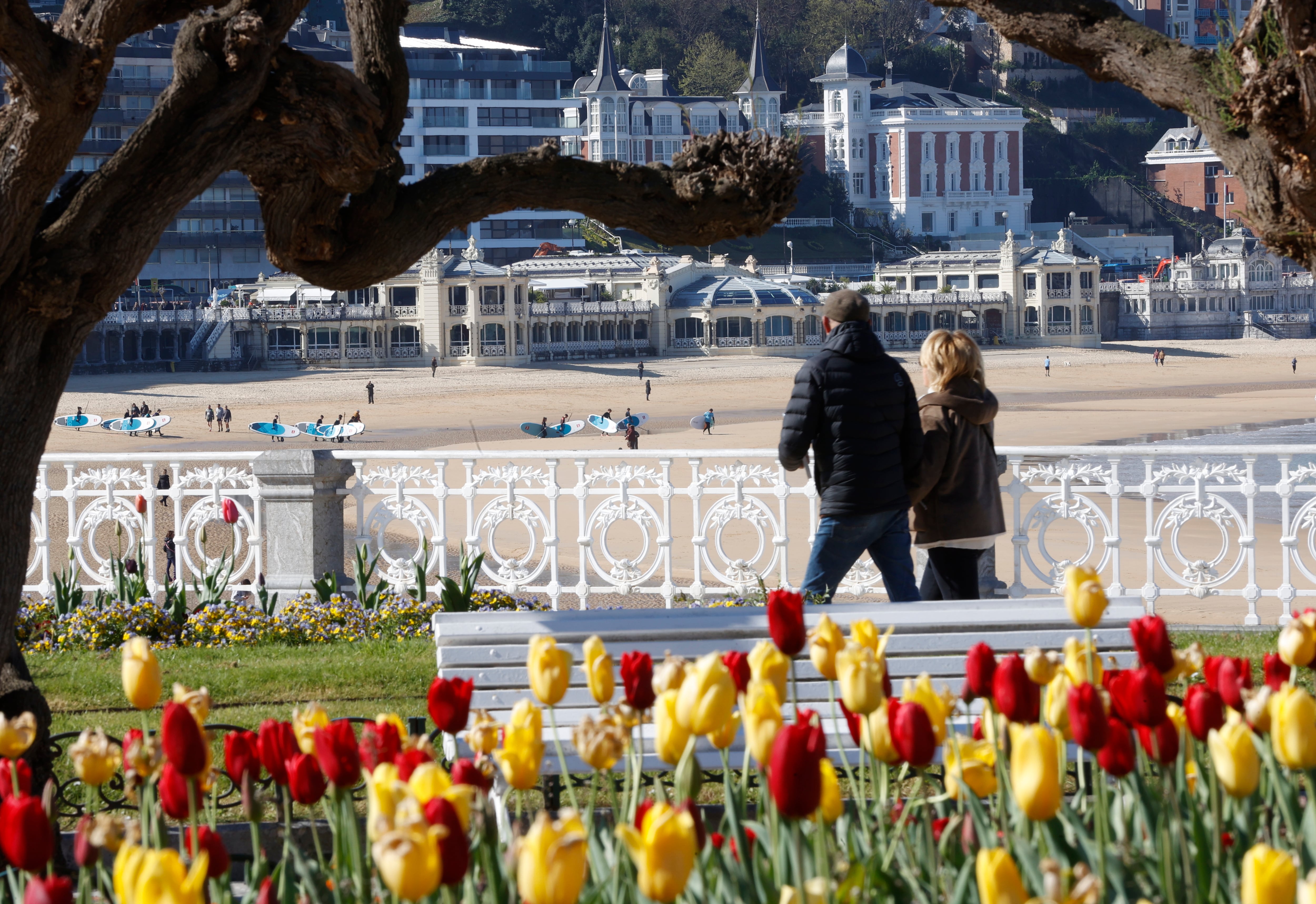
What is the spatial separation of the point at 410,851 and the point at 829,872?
1.72 feet

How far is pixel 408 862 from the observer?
125cm

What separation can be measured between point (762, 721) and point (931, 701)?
28cm

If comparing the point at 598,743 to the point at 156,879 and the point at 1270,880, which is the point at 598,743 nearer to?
the point at 156,879

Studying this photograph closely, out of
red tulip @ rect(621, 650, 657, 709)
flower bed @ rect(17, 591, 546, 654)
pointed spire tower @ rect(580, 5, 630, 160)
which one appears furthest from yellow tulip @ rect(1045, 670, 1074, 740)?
pointed spire tower @ rect(580, 5, 630, 160)

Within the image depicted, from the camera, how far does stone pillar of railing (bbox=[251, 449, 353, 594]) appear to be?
6793mm

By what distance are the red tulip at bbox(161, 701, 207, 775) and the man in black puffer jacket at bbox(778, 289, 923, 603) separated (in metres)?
3.04

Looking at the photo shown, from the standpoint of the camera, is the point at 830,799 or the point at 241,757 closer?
the point at 830,799

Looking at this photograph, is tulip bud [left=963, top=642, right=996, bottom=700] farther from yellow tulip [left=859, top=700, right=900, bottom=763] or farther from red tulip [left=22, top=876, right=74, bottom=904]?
red tulip [left=22, top=876, right=74, bottom=904]

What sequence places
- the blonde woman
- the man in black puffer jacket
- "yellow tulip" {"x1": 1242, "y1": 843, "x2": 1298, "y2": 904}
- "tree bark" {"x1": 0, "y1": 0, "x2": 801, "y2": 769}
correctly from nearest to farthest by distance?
"yellow tulip" {"x1": 1242, "y1": 843, "x2": 1298, "y2": 904} → "tree bark" {"x1": 0, "y1": 0, "x2": 801, "y2": 769} → the man in black puffer jacket → the blonde woman

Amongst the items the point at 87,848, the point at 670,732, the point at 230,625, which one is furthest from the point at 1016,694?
the point at 230,625

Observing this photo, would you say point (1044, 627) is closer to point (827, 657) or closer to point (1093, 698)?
point (827, 657)

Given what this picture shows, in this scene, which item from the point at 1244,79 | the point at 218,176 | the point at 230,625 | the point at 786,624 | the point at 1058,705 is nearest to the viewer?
the point at 1058,705

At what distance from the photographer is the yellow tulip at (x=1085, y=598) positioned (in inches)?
72.9

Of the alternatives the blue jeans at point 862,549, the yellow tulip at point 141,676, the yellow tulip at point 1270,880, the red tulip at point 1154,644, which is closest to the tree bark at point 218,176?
the blue jeans at point 862,549
